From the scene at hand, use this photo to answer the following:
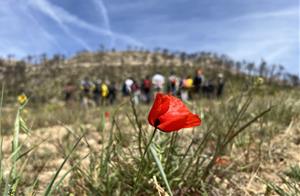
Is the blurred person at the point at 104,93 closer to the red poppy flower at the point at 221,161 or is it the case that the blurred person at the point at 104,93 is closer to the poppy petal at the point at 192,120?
the red poppy flower at the point at 221,161

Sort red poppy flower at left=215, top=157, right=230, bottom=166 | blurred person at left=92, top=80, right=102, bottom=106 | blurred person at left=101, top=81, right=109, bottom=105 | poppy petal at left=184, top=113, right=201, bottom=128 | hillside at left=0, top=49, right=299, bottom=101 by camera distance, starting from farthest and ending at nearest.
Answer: hillside at left=0, top=49, right=299, bottom=101 < blurred person at left=92, top=80, right=102, bottom=106 < blurred person at left=101, top=81, right=109, bottom=105 < red poppy flower at left=215, top=157, right=230, bottom=166 < poppy petal at left=184, top=113, right=201, bottom=128

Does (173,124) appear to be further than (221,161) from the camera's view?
No

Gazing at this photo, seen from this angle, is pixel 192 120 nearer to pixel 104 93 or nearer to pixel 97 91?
pixel 104 93

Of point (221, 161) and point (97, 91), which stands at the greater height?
point (221, 161)

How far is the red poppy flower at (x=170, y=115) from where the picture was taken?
3.67 feet

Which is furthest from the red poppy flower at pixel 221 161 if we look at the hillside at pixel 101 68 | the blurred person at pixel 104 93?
the hillside at pixel 101 68

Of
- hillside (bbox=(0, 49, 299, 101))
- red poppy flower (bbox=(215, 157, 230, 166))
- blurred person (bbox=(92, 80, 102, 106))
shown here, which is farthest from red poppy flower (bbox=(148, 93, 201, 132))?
hillside (bbox=(0, 49, 299, 101))

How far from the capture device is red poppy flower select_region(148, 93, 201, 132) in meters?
1.12

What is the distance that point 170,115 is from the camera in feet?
3.79

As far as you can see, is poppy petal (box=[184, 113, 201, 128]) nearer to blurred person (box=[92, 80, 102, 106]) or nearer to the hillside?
blurred person (box=[92, 80, 102, 106])

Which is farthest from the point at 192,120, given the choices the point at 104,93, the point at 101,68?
the point at 101,68

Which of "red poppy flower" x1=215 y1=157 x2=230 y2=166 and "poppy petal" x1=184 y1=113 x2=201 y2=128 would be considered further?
"red poppy flower" x1=215 y1=157 x2=230 y2=166

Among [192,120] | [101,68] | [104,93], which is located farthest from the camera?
[101,68]

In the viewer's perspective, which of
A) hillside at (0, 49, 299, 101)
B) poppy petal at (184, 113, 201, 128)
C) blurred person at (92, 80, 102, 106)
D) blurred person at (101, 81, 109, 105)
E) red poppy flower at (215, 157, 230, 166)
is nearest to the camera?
poppy petal at (184, 113, 201, 128)
